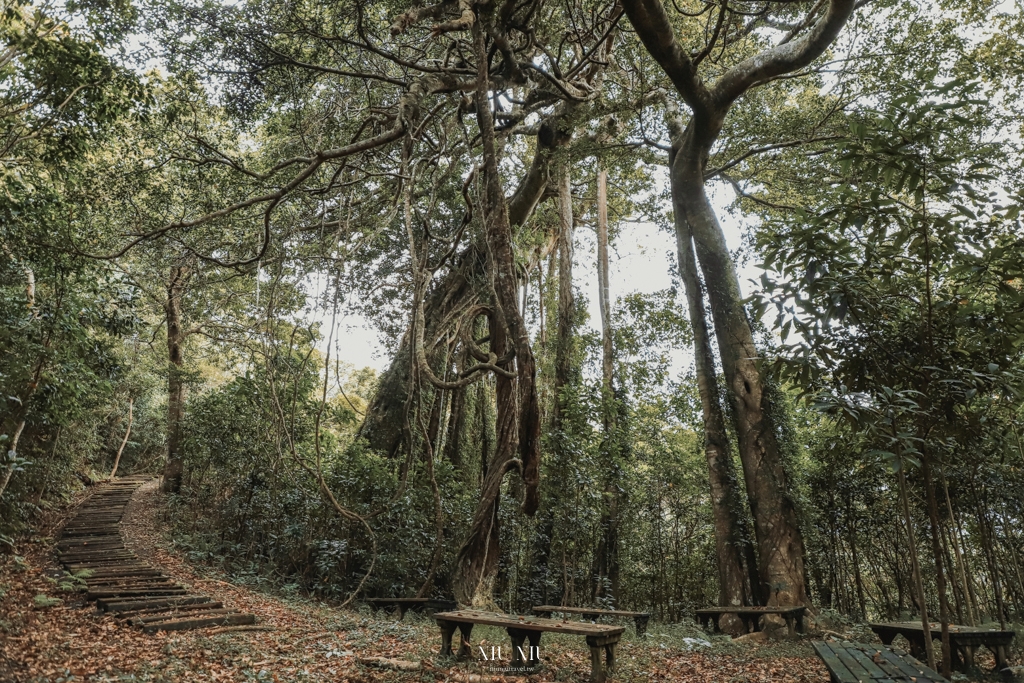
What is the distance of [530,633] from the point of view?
4172 millimetres

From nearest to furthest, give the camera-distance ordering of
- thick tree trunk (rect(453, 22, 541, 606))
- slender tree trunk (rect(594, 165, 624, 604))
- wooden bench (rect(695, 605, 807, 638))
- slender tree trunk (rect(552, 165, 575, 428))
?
thick tree trunk (rect(453, 22, 541, 606))
wooden bench (rect(695, 605, 807, 638))
slender tree trunk (rect(594, 165, 624, 604))
slender tree trunk (rect(552, 165, 575, 428))

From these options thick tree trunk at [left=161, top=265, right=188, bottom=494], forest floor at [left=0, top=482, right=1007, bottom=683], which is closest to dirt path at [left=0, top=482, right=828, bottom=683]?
forest floor at [left=0, top=482, right=1007, bottom=683]

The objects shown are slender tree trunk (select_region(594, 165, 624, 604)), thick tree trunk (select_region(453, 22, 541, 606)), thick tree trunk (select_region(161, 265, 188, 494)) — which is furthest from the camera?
thick tree trunk (select_region(161, 265, 188, 494))

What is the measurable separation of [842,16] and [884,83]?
1771 mm

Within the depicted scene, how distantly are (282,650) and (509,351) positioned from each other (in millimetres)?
2876

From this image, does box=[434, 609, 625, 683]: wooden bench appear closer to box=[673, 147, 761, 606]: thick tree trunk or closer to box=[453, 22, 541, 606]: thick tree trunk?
box=[453, 22, 541, 606]: thick tree trunk

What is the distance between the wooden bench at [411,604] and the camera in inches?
266

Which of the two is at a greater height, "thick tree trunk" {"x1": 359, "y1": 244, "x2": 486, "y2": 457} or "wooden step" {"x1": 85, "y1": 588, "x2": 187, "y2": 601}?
"thick tree trunk" {"x1": 359, "y1": 244, "x2": 486, "y2": 457}

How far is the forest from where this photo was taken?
3832mm

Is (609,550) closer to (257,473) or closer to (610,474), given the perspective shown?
(610,474)

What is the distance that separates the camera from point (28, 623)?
506 centimetres

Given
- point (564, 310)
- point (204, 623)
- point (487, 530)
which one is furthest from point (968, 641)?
point (564, 310)

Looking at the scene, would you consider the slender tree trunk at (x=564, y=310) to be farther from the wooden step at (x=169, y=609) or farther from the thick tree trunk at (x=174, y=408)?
the thick tree trunk at (x=174, y=408)

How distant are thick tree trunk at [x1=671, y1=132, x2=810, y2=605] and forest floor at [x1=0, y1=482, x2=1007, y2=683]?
1.02 metres
